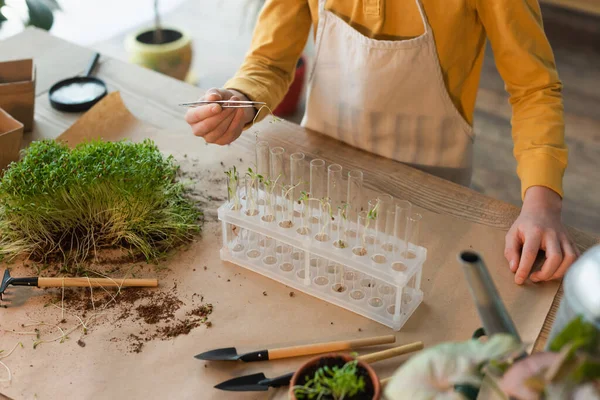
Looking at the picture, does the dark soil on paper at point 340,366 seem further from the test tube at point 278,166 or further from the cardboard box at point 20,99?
the cardboard box at point 20,99

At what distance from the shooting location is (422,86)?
1.33 m

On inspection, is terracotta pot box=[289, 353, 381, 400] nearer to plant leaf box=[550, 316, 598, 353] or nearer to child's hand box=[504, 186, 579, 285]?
plant leaf box=[550, 316, 598, 353]

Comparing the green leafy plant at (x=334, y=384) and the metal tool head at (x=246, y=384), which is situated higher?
the green leafy plant at (x=334, y=384)

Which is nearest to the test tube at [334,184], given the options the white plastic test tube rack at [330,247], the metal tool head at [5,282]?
the white plastic test tube rack at [330,247]

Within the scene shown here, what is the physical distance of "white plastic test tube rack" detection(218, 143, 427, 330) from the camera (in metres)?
0.97

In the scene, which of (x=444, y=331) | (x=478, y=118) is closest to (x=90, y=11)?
(x=478, y=118)

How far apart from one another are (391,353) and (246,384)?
0.21m

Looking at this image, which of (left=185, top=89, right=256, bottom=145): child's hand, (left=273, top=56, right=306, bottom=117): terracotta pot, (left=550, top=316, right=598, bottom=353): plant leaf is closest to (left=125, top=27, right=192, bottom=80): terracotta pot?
(left=273, top=56, right=306, bottom=117): terracotta pot

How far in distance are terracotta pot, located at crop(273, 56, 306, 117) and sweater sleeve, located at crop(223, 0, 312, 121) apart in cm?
125

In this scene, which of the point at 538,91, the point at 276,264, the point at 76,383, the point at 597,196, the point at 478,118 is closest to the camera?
the point at 76,383

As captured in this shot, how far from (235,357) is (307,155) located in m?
0.56

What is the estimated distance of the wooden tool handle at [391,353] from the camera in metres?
0.89

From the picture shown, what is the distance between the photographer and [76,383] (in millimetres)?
898

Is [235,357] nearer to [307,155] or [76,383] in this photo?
[76,383]
